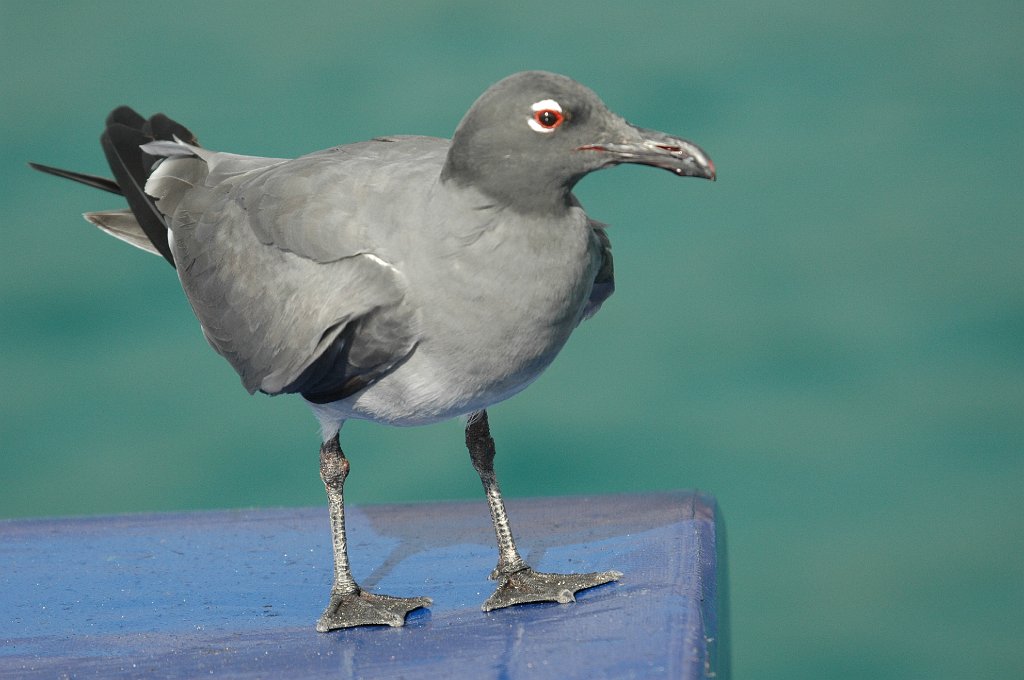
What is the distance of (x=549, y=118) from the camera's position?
2.02 meters

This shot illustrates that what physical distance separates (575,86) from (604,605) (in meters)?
0.83

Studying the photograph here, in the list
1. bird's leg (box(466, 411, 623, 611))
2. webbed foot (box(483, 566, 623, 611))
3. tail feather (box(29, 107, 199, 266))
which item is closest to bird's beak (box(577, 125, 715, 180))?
bird's leg (box(466, 411, 623, 611))

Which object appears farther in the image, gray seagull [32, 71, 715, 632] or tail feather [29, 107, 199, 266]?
tail feather [29, 107, 199, 266]

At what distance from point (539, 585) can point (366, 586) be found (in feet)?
1.14

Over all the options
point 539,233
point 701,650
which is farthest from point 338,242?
point 701,650

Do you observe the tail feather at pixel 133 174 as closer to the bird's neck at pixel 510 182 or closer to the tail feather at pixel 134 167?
the tail feather at pixel 134 167

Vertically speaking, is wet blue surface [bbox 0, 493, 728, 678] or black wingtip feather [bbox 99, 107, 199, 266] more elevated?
black wingtip feather [bbox 99, 107, 199, 266]

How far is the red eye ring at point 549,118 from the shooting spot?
2021 mm

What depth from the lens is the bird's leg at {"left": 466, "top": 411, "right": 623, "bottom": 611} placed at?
7.63ft

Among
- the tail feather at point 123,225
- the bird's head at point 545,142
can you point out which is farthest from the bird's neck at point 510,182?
the tail feather at point 123,225

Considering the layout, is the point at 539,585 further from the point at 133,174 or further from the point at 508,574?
the point at 133,174

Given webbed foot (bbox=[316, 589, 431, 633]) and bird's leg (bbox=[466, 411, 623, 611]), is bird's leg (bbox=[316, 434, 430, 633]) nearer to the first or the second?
webbed foot (bbox=[316, 589, 431, 633])

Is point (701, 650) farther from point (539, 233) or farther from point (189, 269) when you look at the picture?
point (189, 269)

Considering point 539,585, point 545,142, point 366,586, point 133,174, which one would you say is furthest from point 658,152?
point 133,174
